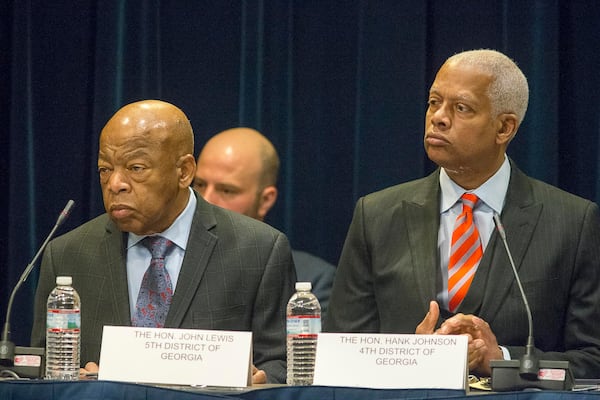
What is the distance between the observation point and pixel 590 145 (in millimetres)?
4605

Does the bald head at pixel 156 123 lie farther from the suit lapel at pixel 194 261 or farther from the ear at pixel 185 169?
the suit lapel at pixel 194 261

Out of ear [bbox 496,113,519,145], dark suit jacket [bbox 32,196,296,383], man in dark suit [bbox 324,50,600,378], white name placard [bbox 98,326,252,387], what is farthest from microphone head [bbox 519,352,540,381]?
ear [bbox 496,113,519,145]

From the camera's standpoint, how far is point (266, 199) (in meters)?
4.99

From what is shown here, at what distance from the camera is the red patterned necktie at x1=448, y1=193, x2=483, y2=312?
3.41 m

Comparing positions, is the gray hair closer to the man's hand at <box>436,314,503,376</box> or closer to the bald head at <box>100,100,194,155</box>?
the man's hand at <box>436,314,503,376</box>

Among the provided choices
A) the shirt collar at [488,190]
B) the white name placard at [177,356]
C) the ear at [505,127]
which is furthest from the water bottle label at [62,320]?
the ear at [505,127]

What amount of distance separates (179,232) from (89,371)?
0.52m

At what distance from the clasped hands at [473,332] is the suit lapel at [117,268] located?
30.1 inches

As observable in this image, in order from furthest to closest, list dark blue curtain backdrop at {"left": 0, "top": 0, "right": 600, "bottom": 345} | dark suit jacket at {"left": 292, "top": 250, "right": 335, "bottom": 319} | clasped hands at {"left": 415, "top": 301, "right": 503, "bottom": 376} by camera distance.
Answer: dark suit jacket at {"left": 292, "top": 250, "right": 335, "bottom": 319} → dark blue curtain backdrop at {"left": 0, "top": 0, "right": 600, "bottom": 345} → clasped hands at {"left": 415, "top": 301, "right": 503, "bottom": 376}

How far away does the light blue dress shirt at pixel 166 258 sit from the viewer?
3.40 m

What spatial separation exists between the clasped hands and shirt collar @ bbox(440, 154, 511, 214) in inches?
18.0

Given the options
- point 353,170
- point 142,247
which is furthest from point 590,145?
point 142,247

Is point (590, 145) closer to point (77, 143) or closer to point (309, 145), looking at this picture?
point (309, 145)

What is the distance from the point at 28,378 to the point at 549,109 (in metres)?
2.34
